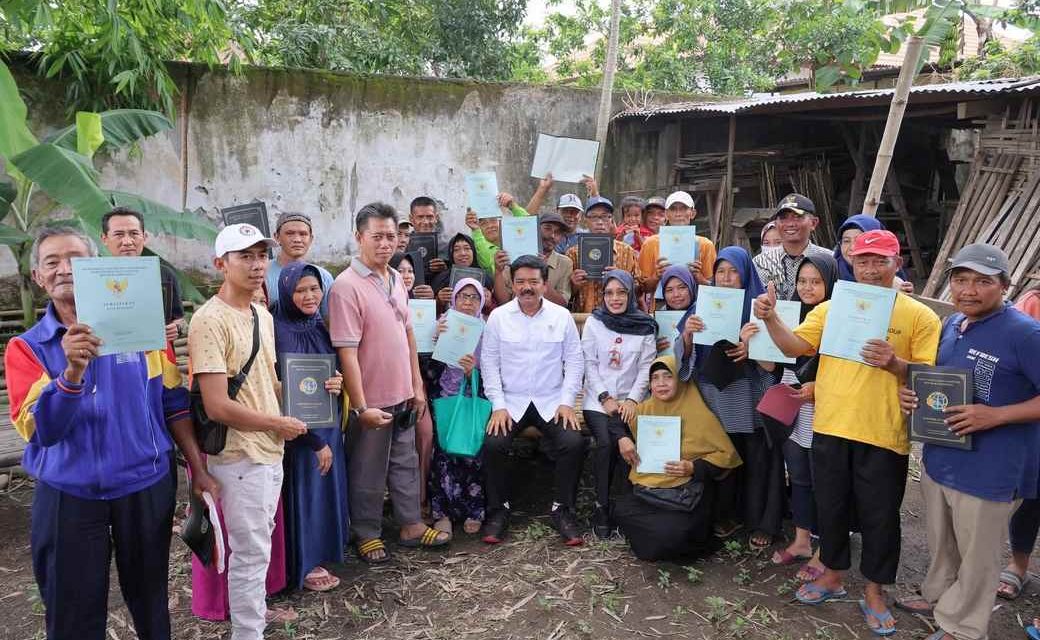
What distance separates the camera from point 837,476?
3.49 meters

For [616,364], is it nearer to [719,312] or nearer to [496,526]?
[719,312]

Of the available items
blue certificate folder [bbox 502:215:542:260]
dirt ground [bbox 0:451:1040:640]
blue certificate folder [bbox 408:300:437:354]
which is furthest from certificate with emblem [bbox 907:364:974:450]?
blue certificate folder [bbox 502:215:542:260]

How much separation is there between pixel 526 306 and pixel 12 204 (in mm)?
4030

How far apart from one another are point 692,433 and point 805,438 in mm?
635

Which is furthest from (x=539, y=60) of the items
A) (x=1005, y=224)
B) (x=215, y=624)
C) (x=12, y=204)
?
(x=215, y=624)

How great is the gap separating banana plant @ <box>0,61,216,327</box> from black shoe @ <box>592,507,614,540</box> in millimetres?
3473

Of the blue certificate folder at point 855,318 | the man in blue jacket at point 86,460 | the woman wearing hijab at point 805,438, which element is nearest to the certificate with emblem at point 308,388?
the man in blue jacket at point 86,460

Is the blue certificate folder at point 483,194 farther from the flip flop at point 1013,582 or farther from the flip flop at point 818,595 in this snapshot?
the flip flop at point 1013,582

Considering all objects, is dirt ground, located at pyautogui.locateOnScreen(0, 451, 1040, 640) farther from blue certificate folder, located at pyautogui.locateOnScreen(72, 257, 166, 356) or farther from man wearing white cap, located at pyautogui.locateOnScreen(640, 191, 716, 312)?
man wearing white cap, located at pyautogui.locateOnScreen(640, 191, 716, 312)

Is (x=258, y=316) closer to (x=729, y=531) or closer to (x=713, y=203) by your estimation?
(x=729, y=531)

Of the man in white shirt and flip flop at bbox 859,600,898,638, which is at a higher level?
the man in white shirt

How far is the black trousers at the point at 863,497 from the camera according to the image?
3381 mm

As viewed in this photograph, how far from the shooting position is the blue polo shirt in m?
2.95

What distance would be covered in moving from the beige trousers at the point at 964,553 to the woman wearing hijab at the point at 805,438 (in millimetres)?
658
